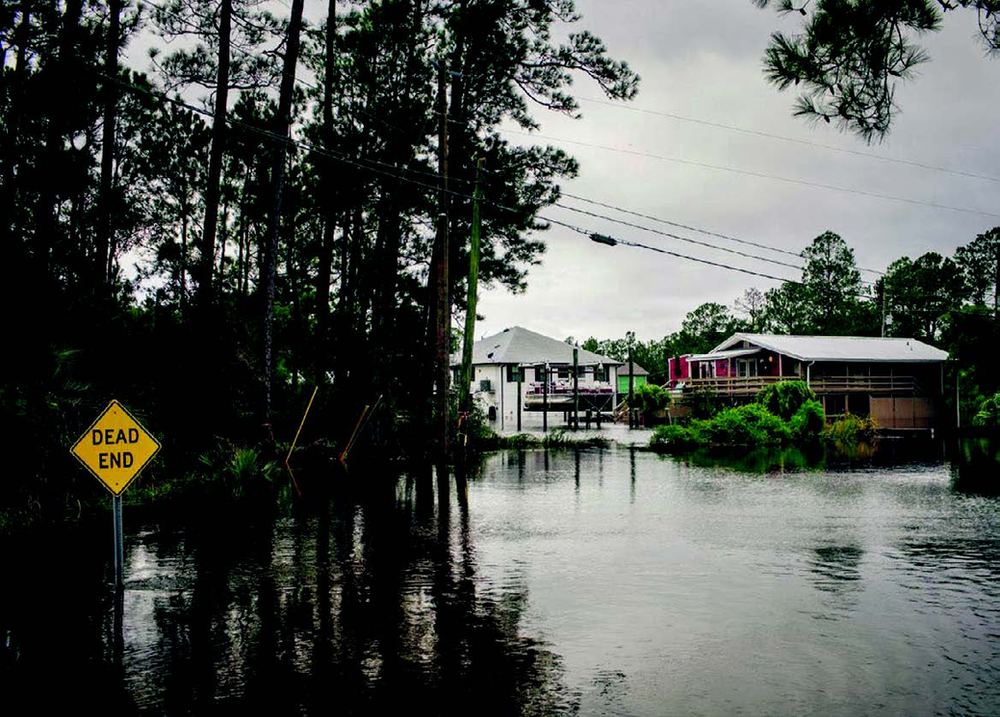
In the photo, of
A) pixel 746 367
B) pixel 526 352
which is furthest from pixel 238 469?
pixel 526 352

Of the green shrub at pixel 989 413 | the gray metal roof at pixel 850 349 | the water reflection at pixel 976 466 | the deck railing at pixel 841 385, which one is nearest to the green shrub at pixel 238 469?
the water reflection at pixel 976 466

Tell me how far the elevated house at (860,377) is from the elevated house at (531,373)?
10.5 meters

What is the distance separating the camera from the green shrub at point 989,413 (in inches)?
1967

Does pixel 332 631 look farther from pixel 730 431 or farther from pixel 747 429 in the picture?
pixel 747 429

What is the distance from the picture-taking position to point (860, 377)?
54.7 m

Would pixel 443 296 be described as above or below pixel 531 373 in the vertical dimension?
above

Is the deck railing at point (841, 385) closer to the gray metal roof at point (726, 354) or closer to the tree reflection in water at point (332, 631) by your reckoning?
the gray metal roof at point (726, 354)

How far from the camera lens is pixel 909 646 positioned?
7.11 metres

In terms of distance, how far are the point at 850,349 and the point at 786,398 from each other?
680 inches

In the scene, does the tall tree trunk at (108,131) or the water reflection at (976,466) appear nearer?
the water reflection at (976,466)

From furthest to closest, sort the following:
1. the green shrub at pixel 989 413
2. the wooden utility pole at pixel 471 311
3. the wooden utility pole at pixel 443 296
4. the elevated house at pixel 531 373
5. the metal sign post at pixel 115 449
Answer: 1. the elevated house at pixel 531 373
2. the green shrub at pixel 989 413
3. the wooden utility pole at pixel 471 311
4. the wooden utility pole at pixel 443 296
5. the metal sign post at pixel 115 449

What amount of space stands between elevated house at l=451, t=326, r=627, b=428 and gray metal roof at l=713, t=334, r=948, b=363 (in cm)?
1254

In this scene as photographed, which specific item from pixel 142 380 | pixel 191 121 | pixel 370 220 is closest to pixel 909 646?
pixel 142 380

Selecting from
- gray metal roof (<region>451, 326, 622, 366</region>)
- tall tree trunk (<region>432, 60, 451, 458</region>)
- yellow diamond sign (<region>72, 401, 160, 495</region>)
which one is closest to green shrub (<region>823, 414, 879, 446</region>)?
tall tree trunk (<region>432, 60, 451, 458</region>)
